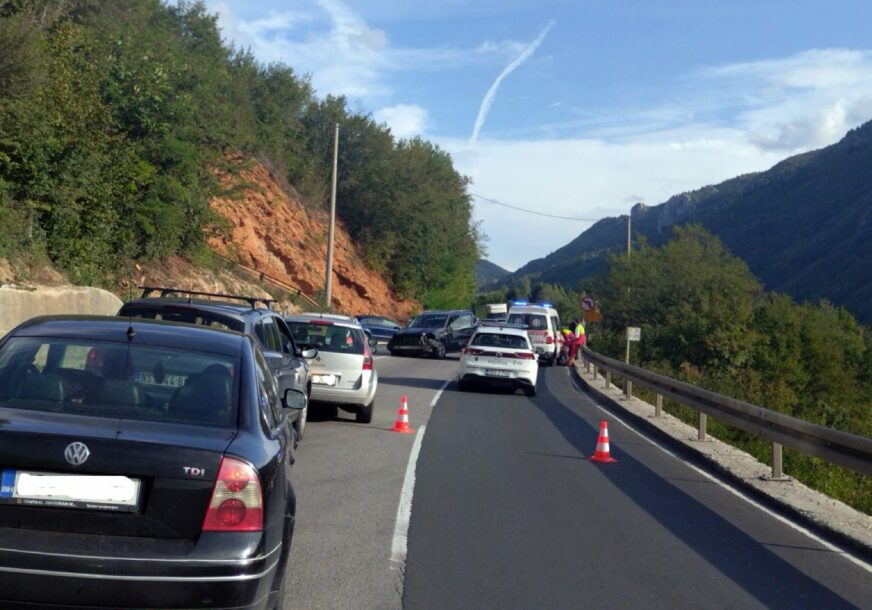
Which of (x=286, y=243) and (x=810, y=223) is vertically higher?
(x=810, y=223)

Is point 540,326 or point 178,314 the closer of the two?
point 178,314

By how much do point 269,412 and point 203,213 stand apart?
29.8 m

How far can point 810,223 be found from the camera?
372 feet

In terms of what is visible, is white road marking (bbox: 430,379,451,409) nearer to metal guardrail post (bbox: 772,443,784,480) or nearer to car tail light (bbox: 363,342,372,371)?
car tail light (bbox: 363,342,372,371)

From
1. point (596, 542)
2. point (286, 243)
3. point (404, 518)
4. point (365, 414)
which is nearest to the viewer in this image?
point (596, 542)

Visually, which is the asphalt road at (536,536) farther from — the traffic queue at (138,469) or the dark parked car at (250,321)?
the traffic queue at (138,469)

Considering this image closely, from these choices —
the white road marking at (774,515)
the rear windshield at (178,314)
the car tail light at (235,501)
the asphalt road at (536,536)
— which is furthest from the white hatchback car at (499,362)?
the car tail light at (235,501)

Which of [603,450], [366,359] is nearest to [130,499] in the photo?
[603,450]

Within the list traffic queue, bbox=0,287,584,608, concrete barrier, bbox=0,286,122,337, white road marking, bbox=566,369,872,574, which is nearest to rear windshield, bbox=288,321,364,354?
concrete barrier, bbox=0,286,122,337

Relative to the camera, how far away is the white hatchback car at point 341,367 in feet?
48.0

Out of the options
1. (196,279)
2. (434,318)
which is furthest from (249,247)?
(434,318)

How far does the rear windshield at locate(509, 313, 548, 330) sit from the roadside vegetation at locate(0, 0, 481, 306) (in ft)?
37.8

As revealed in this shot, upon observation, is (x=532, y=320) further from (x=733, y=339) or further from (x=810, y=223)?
(x=810, y=223)

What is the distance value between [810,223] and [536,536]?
114 metres
